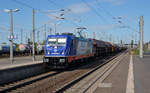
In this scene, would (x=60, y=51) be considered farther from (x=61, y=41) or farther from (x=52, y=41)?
(x=52, y=41)

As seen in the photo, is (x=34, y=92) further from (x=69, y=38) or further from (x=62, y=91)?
(x=69, y=38)

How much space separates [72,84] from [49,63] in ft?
21.3

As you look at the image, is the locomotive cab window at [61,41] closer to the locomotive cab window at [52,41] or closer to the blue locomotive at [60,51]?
the blue locomotive at [60,51]

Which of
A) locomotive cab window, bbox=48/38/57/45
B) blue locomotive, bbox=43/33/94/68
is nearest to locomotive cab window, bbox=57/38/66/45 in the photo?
blue locomotive, bbox=43/33/94/68

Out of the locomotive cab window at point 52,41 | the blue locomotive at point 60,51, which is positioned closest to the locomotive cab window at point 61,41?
the blue locomotive at point 60,51

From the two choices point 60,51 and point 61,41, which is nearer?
point 60,51

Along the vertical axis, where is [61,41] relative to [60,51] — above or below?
above

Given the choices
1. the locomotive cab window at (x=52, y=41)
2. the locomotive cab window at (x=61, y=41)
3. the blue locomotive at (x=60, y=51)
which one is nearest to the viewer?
the blue locomotive at (x=60, y=51)

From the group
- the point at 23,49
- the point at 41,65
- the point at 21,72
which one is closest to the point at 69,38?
the point at 41,65

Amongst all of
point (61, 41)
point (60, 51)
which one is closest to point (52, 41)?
point (61, 41)

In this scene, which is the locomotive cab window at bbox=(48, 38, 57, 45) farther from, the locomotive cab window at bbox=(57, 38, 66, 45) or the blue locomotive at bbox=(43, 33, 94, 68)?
the locomotive cab window at bbox=(57, 38, 66, 45)

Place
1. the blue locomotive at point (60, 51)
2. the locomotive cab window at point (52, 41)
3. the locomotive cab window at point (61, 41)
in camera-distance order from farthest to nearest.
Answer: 1. the locomotive cab window at point (52, 41)
2. the locomotive cab window at point (61, 41)
3. the blue locomotive at point (60, 51)

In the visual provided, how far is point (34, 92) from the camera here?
984 cm

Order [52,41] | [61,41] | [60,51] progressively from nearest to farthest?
[60,51] < [61,41] < [52,41]
